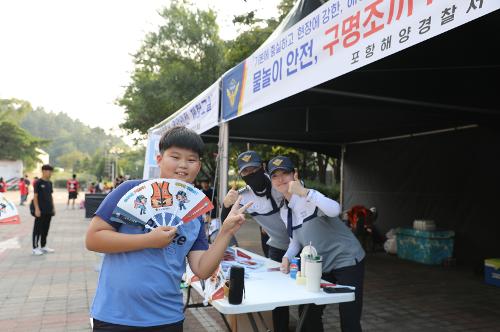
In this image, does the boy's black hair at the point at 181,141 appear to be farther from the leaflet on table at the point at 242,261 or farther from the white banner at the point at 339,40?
the leaflet on table at the point at 242,261

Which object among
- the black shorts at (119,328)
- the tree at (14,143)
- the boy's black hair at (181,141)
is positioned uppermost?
A: the tree at (14,143)

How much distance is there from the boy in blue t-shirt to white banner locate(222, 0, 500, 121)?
1398 mm

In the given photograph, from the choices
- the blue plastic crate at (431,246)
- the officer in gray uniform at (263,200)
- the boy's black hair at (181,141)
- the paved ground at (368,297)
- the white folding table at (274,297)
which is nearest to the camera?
the boy's black hair at (181,141)

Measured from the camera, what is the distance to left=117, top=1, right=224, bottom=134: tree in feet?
49.7

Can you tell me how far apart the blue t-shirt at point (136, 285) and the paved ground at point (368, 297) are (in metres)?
2.12

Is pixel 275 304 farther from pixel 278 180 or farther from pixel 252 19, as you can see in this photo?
pixel 252 19

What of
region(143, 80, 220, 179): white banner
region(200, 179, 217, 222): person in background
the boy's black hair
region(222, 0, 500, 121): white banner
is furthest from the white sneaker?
the boy's black hair

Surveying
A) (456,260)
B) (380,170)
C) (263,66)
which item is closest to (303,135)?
(380,170)

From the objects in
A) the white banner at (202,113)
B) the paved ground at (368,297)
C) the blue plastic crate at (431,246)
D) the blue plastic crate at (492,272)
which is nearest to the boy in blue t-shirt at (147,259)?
the paved ground at (368,297)

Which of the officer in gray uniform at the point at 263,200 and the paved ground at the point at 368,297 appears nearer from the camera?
the officer in gray uniform at the point at 263,200

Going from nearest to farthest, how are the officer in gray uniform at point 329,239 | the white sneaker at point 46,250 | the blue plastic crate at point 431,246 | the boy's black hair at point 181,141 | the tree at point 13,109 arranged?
the boy's black hair at point 181,141 → the officer in gray uniform at point 329,239 → the blue plastic crate at point 431,246 → the white sneaker at point 46,250 → the tree at point 13,109

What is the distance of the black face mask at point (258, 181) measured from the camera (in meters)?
3.47

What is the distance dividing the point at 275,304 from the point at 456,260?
629 cm

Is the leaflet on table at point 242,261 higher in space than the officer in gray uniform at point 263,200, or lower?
lower
